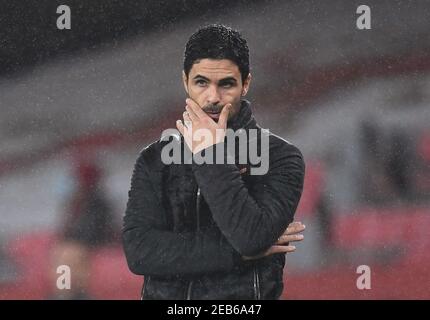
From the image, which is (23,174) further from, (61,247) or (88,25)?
(88,25)

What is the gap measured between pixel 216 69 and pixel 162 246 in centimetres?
31

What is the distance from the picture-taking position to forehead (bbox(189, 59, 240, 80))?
1.05 m

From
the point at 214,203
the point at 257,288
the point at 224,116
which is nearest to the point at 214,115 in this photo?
the point at 224,116

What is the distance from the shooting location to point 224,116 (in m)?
1.03

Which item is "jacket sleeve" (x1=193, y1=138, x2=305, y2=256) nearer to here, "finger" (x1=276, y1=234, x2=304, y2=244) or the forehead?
"finger" (x1=276, y1=234, x2=304, y2=244)

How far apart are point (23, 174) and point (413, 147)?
1.29 meters

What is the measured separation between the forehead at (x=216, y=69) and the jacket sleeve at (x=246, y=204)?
0.45ft

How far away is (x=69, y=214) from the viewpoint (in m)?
1.90

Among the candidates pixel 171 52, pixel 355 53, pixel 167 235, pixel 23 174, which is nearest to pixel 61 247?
pixel 23 174

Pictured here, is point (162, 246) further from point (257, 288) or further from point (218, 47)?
point (218, 47)

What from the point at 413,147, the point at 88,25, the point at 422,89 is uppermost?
the point at 88,25

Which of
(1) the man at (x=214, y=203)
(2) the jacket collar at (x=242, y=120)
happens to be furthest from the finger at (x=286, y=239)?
(2) the jacket collar at (x=242, y=120)

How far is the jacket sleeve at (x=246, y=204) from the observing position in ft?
3.13

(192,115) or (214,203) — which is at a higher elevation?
(192,115)
